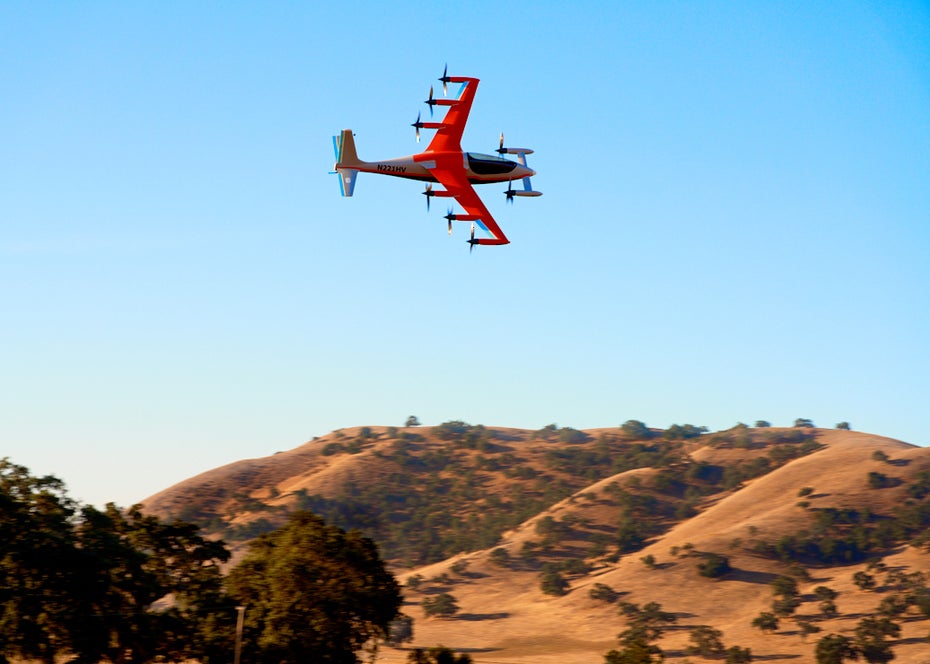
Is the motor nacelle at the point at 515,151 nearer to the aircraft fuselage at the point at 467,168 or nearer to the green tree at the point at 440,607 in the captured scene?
the aircraft fuselage at the point at 467,168

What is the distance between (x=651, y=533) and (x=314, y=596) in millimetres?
85428

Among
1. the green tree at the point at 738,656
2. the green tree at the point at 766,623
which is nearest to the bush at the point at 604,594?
the green tree at the point at 766,623

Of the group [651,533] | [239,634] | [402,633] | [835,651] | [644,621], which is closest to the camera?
[239,634]

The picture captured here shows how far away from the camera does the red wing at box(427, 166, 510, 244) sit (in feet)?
172

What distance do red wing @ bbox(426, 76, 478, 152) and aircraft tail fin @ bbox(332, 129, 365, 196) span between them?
13.1 feet

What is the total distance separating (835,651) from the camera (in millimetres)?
77375

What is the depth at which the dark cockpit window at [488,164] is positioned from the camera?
5272cm

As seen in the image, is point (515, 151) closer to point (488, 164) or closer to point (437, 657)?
point (488, 164)

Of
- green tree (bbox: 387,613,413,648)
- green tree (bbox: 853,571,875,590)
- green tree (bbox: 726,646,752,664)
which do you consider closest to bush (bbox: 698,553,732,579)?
green tree (bbox: 853,571,875,590)

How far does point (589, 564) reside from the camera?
116m

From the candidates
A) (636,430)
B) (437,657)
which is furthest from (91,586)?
(636,430)

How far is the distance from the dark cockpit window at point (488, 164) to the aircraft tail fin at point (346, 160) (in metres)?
5.65

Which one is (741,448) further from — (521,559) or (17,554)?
(17,554)

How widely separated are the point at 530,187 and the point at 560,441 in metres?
123
